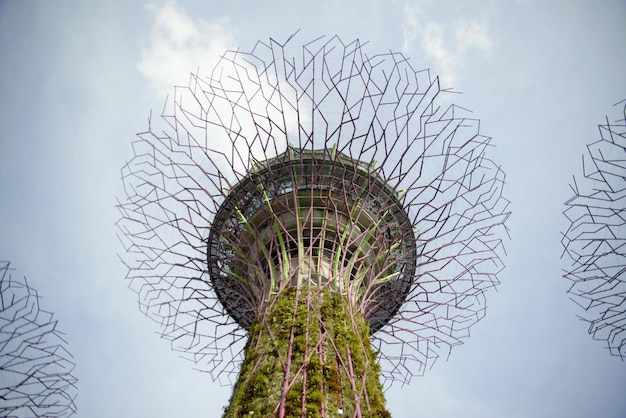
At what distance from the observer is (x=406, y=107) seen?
14.5 meters

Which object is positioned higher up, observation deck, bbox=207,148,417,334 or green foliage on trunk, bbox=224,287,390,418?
observation deck, bbox=207,148,417,334

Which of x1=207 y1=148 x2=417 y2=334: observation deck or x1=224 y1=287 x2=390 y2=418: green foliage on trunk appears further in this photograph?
x1=207 y1=148 x2=417 y2=334: observation deck

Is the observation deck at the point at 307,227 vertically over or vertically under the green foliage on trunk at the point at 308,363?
over

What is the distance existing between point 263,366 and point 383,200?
28.8ft

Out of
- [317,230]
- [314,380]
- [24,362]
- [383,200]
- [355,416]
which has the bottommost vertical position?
[355,416]

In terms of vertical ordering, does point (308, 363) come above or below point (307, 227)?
below

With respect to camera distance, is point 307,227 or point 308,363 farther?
point 307,227

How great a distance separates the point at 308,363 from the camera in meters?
10.6

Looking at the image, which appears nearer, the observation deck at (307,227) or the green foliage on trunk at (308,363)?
the green foliage on trunk at (308,363)

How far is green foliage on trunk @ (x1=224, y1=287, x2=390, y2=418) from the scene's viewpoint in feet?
32.6

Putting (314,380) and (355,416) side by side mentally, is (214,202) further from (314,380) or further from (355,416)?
(355,416)

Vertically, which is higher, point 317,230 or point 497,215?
point 497,215

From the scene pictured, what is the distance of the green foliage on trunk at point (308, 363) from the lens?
32.6 ft

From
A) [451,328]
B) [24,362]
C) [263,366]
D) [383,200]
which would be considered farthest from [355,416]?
[24,362]
